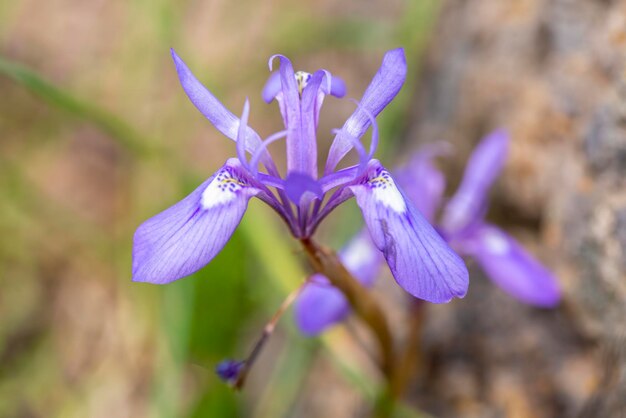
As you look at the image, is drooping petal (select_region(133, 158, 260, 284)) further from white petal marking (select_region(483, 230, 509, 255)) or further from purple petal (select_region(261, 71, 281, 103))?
white petal marking (select_region(483, 230, 509, 255))

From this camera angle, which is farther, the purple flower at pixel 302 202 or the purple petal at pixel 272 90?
the purple petal at pixel 272 90

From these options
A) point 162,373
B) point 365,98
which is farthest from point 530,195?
point 162,373

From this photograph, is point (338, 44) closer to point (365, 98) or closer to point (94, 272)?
point (94, 272)

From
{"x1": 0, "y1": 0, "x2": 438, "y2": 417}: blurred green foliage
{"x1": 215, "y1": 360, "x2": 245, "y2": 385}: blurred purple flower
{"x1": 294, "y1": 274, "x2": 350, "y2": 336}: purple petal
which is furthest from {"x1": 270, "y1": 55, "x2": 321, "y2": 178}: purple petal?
{"x1": 0, "y1": 0, "x2": 438, "y2": 417}: blurred green foliage

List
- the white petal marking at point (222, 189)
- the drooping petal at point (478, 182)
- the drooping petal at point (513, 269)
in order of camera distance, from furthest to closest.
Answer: the drooping petal at point (478, 182) → the drooping petal at point (513, 269) → the white petal marking at point (222, 189)

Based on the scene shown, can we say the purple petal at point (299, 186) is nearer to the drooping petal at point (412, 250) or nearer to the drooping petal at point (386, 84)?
the drooping petal at point (412, 250)

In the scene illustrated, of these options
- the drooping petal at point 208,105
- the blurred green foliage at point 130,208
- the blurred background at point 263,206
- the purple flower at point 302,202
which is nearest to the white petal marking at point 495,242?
the blurred background at point 263,206

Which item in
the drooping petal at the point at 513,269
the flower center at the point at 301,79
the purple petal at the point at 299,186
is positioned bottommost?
the drooping petal at the point at 513,269
